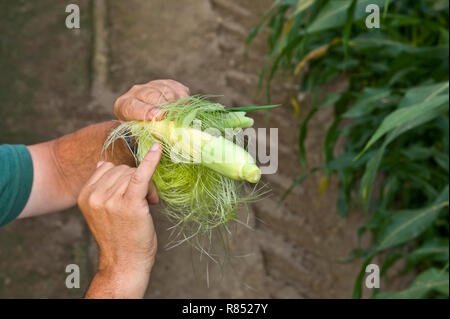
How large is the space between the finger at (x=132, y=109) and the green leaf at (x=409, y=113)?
415mm

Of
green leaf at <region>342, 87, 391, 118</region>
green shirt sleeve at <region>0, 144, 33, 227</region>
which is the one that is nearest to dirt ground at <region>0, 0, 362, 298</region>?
green leaf at <region>342, 87, 391, 118</region>

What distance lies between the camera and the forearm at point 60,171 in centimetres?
93

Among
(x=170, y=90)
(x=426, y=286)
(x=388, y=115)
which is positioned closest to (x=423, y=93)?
(x=388, y=115)

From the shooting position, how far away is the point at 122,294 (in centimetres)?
61

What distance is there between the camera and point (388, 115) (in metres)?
1.07

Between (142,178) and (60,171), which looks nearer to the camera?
(142,178)

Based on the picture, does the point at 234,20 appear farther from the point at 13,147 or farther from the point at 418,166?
the point at 13,147

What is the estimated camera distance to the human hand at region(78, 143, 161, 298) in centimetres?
57

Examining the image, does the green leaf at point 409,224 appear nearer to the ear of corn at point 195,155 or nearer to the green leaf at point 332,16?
the green leaf at point 332,16

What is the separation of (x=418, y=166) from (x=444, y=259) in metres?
0.25

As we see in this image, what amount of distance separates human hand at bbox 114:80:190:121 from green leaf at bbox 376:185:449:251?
63cm

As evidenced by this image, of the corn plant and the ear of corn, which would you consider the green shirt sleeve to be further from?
the corn plant

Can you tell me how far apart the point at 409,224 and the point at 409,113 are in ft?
1.01

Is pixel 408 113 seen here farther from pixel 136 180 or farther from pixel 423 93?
pixel 136 180
